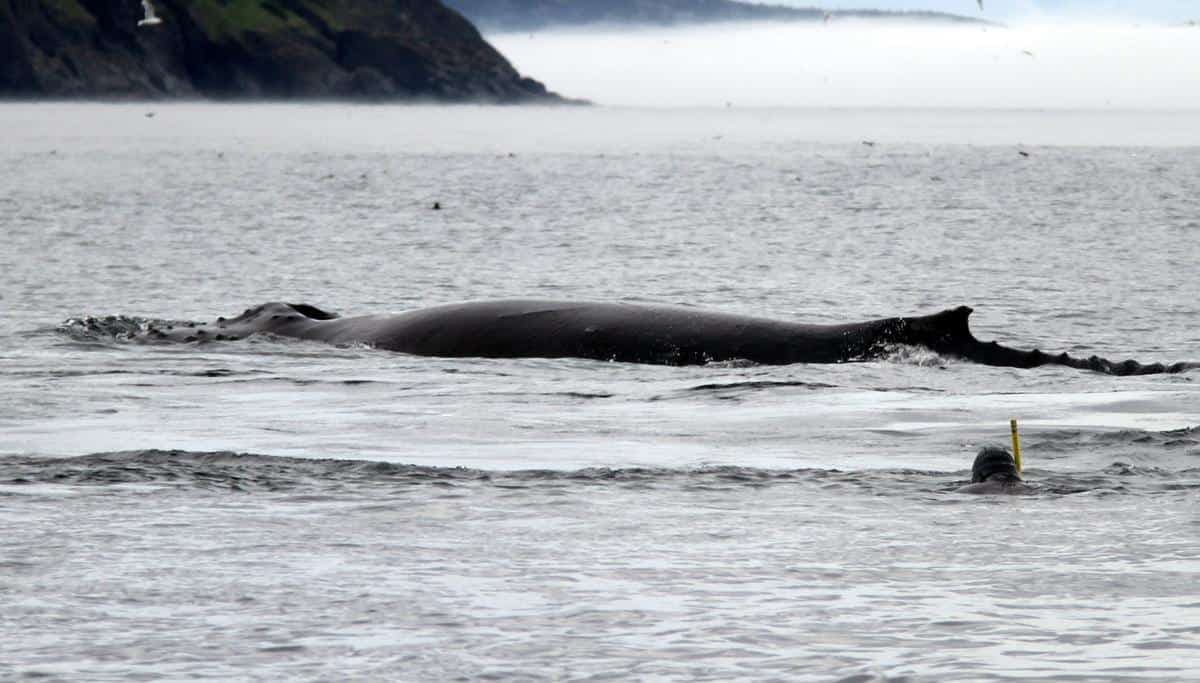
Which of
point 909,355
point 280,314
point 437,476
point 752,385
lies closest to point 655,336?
point 752,385

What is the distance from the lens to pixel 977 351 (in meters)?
17.1

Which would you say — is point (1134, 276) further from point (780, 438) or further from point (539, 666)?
point (539, 666)

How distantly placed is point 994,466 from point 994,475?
0.18ft

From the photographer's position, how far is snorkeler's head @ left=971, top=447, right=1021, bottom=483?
37.8 ft

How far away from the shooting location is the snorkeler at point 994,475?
11414 millimetres

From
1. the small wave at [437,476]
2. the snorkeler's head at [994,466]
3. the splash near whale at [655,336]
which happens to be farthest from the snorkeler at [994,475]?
the splash near whale at [655,336]

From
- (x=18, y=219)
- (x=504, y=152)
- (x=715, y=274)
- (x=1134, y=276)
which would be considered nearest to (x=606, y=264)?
(x=715, y=274)

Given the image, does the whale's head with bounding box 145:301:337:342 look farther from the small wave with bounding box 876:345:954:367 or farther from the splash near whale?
the small wave with bounding box 876:345:954:367

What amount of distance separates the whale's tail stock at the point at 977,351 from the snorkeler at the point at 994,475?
16.1 ft

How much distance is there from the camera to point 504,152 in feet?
433

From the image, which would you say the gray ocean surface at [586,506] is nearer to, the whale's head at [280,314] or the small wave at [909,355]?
the small wave at [909,355]

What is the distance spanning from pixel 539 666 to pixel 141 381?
33.2 ft

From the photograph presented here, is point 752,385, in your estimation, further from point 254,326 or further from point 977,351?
point 254,326

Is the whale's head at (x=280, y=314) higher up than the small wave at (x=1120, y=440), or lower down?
higher up
